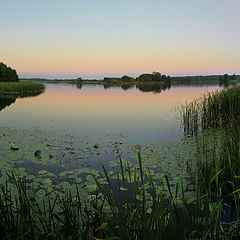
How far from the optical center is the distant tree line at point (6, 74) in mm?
54188

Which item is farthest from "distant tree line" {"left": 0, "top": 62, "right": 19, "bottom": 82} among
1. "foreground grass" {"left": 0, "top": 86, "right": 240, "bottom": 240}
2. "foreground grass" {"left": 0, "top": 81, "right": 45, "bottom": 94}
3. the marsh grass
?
the marsh grass

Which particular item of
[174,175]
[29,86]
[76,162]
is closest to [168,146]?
[174,175]

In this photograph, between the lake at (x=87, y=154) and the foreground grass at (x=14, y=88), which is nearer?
the lake at (x=87, y=154)

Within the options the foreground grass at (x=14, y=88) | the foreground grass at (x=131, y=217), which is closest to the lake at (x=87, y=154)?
the foreground grass at (x=131, y=217)

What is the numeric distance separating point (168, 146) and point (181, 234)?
5900 millimetres

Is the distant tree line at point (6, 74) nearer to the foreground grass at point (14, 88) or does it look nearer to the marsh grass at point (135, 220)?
the foreground grass at point (14, 88)

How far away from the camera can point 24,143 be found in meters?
9.51

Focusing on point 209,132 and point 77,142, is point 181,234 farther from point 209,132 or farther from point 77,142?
point 209,132

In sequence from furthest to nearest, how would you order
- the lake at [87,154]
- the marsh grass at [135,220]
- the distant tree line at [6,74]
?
the distant tree line at [6,74], the lake at [87,154], the marsh grass at [135,220]

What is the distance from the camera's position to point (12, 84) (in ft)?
143

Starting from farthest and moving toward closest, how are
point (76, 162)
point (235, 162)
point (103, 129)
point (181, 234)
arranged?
point (103, 129) → point (76, 162) → point (235, 162) → point (181, 234)

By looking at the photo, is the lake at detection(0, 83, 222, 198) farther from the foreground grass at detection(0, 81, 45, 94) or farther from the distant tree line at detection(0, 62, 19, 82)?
the distant tree line at detection(0, 62, 19, 82)

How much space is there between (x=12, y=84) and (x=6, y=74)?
14521 mm

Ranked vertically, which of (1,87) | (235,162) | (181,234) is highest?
(1,87)
